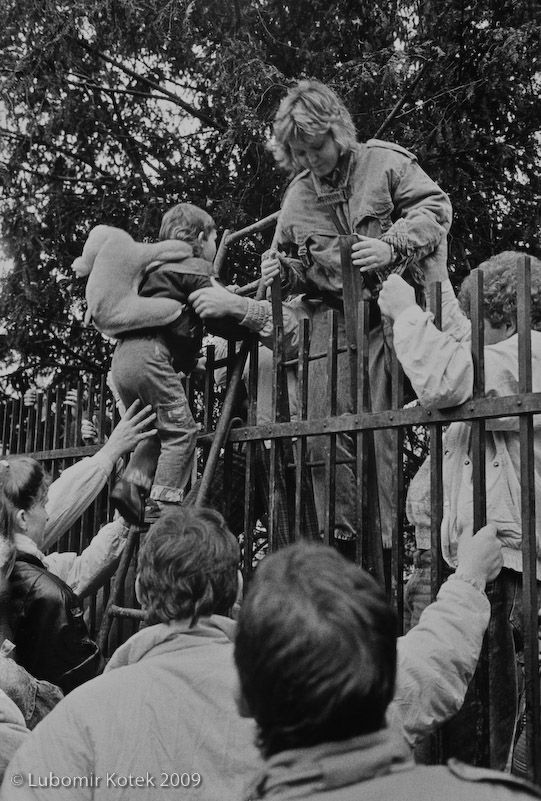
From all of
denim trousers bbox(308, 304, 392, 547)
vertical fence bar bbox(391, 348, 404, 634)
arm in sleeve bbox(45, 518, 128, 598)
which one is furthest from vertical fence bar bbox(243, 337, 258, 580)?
vertical fence bar bbox(391, 348, 404, 634)

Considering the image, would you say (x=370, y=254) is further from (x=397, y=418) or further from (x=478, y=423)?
(x=478, y=423)

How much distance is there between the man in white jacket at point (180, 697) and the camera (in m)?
1.76

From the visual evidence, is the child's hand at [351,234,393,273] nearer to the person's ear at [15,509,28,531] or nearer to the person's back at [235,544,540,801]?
the person's ear at [15,509,28,531]

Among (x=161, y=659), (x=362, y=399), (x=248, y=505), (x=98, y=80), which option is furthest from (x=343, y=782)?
(x=98, y=80)

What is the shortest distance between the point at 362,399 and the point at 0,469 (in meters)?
1.35

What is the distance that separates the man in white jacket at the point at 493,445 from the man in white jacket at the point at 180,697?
888 millimetres

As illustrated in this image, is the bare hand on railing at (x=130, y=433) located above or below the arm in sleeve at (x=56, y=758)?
above

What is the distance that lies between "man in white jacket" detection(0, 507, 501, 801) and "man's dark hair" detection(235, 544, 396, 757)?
44 centimetres

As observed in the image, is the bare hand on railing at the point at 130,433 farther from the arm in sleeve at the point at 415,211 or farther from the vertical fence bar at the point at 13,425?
the vertical fence bar at the point at 13,425

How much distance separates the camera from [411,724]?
203 cm

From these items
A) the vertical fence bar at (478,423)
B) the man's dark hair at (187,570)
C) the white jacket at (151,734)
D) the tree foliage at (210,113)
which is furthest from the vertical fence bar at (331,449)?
the tree foliage at (210,113)

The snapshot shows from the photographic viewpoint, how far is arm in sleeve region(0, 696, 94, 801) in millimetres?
1727

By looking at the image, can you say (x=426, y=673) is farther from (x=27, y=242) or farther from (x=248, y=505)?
(x=27, y=242)

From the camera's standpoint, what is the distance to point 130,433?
4.32 metres
